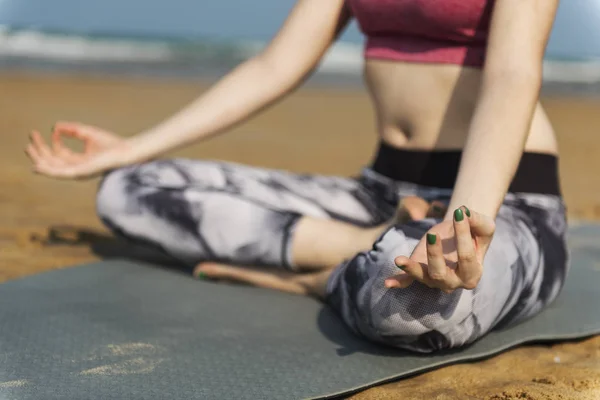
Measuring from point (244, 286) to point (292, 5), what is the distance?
2.84 ft

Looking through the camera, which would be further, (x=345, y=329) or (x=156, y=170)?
(x=156, y=170)

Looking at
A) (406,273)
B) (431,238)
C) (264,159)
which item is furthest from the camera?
(264,159)

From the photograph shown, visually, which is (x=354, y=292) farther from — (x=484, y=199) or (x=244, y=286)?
(x=244, y=286)

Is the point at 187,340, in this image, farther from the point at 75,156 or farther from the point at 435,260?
the point at 75,156

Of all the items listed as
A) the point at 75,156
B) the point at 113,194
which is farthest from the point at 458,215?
the point at 75,156

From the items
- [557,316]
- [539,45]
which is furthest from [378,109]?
[557,316]

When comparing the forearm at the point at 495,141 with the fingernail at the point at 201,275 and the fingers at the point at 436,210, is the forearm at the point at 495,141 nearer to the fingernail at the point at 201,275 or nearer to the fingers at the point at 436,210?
the fingers at the point at 436,210

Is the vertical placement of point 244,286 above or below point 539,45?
below

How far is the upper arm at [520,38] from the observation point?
1.78 m

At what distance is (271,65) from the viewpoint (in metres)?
2.46

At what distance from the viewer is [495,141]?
5.60 ft

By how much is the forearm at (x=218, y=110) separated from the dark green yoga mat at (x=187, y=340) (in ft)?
1.25

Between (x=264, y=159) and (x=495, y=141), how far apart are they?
14.3 ft

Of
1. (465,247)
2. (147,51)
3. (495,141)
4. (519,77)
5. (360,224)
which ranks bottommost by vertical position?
(147,51)
